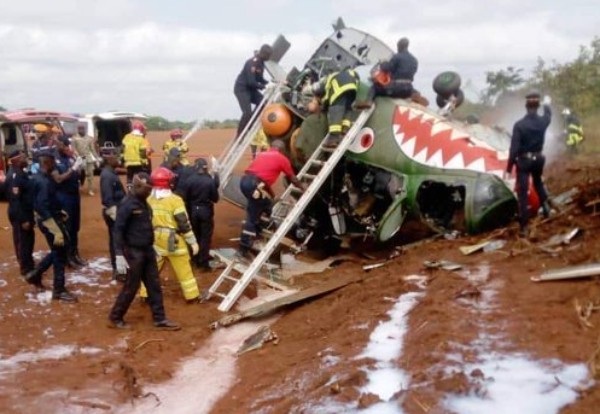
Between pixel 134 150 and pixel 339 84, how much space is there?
5.26 metres

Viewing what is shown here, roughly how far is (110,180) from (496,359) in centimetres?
593

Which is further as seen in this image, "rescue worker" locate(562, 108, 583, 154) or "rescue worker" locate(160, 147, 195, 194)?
"rescue worker" locate(562, 108, 583, 154)

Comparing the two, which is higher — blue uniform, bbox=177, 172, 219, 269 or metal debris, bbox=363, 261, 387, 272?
blue uniform, bbox=177, 172, 219, 269

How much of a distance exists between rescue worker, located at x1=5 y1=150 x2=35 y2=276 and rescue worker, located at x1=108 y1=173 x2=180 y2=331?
6.89 feet

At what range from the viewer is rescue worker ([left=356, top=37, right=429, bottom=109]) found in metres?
10.4

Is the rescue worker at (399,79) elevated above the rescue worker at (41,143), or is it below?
above

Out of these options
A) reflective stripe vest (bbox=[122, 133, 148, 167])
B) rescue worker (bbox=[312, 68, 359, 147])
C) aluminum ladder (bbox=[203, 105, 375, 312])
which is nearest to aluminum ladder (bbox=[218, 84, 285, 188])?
aluminum ladder (bbox=[203, 105, 375, 312])

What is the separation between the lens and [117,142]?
73.7 feet

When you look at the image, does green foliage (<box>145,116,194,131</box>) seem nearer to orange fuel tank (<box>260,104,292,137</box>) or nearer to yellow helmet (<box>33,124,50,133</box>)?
yellow helmet (<box>33,124,50,133</box>)

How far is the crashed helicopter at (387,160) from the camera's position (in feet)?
29.6

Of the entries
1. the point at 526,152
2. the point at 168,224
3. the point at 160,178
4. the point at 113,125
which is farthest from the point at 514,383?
the point at 113,125

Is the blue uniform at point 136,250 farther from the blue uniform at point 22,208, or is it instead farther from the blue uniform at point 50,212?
the blue uniform at point 22,208

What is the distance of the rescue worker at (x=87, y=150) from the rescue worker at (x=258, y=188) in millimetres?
8665

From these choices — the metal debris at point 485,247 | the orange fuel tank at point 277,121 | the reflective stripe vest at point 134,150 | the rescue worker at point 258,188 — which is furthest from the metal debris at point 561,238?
the reflective stripe vest at point 134,150
